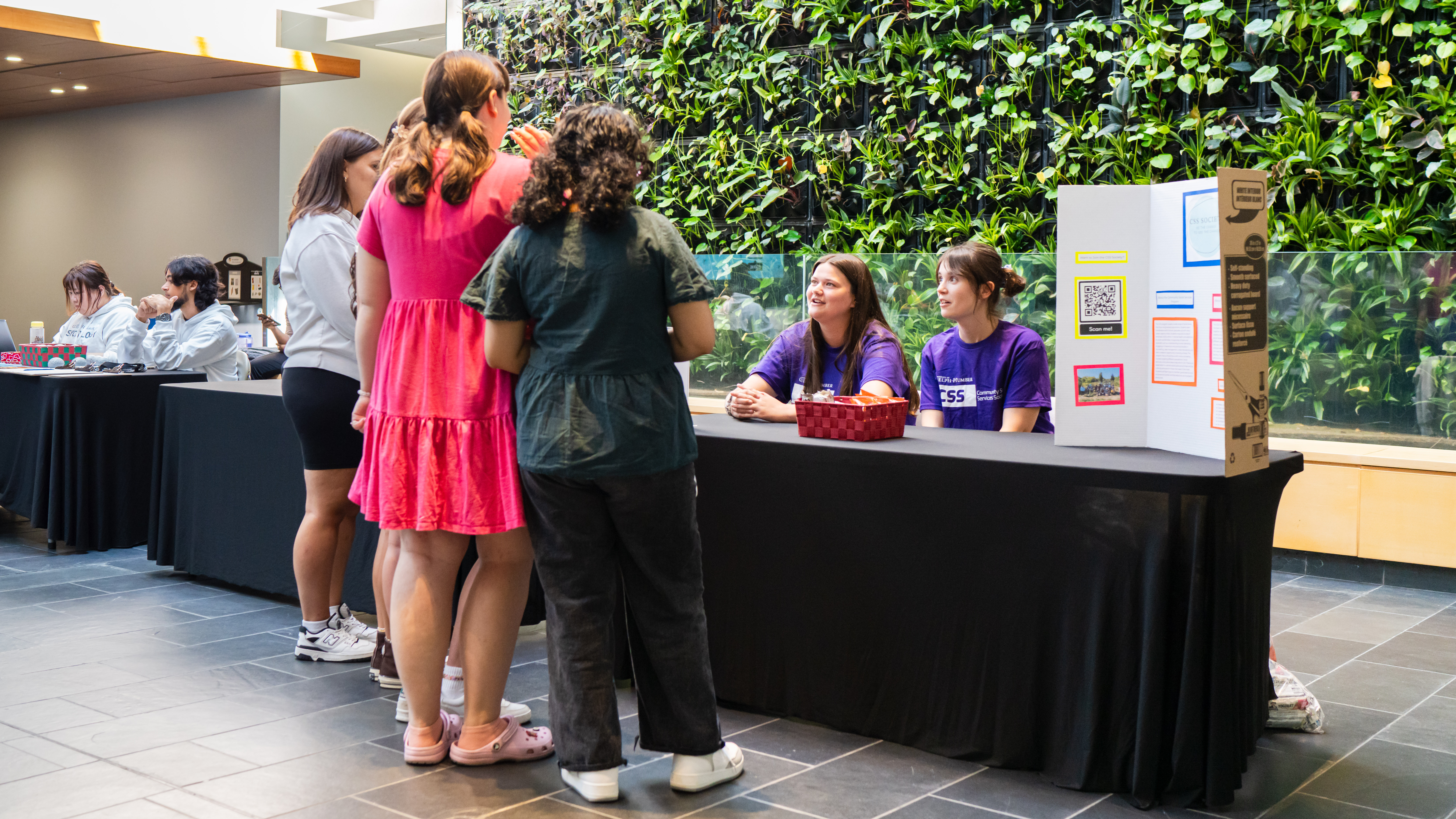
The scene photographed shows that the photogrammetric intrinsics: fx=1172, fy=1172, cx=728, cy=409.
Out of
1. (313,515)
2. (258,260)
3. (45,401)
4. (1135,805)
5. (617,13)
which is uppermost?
(617,13)

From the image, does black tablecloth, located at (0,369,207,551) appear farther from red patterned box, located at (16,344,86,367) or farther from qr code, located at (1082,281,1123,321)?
qr code, located at (1082,281,1123,321)

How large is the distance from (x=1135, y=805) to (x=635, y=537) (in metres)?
1.14

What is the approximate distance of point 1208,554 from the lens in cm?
225

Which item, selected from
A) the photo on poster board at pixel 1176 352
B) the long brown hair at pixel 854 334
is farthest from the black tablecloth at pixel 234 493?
the photo on poster board at pixel 1176 352

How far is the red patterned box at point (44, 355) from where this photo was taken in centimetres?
561

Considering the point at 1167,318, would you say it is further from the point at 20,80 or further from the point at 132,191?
the point at 132,191

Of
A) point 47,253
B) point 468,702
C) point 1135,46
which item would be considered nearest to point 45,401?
point 468,702

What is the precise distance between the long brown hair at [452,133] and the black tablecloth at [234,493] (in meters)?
1.64

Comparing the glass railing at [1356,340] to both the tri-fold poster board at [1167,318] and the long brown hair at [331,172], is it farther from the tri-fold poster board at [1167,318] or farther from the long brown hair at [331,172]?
the long brown hair at [331,172]

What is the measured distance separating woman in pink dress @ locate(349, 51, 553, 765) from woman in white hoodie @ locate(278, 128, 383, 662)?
702 millimetres

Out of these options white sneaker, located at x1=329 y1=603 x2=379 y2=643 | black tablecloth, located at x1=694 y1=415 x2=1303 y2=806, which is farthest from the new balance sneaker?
black tablecloth, located at x1=694 y1=415 x2=1303 y2=806

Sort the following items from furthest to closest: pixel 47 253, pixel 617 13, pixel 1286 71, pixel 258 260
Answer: pixel 47 253, pixel 258 260, pixel 617 13, pixel 1286 71

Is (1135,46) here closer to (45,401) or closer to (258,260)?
(45,401)

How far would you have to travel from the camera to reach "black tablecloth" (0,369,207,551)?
498cm
